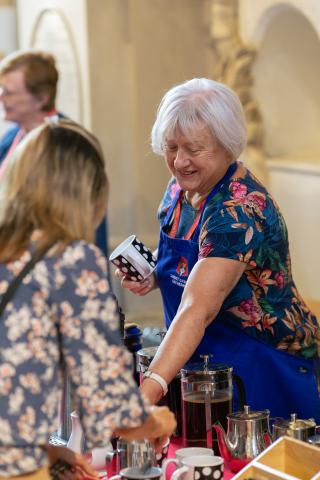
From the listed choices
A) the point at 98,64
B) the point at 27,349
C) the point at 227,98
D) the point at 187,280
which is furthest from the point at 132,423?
the point at 98,64

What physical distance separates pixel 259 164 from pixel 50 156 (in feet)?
16.2

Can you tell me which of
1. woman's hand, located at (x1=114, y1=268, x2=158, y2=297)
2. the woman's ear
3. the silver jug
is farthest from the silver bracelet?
the woman's ear

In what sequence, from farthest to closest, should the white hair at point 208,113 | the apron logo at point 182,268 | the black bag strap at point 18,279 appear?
the apron logo at point 182,268 → the white hair at point 208,113 → the black bag strap at point 18,279

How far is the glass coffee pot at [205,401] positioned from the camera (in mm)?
2678

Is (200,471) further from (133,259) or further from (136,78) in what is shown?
(136,78)

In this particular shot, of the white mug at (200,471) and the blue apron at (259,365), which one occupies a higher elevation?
the blue apron at (259,365)

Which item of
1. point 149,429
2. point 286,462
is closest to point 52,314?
point 149,429

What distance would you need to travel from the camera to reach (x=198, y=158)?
10.00ft

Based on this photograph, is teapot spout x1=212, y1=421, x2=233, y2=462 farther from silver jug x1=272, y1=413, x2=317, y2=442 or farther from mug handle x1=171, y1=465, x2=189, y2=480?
mug handle x1=171, y1=465, x2=189, y2=480

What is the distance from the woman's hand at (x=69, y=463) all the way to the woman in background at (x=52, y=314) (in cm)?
12

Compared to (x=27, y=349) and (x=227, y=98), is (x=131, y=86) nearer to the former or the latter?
(x=227, y=98)

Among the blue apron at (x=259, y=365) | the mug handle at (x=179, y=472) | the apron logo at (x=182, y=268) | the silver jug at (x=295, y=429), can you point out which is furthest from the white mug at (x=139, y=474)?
the apron logo at (x=182, y=268)

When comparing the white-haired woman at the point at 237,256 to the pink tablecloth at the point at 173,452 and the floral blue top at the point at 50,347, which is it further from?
the floral blue top at the point at 50,347

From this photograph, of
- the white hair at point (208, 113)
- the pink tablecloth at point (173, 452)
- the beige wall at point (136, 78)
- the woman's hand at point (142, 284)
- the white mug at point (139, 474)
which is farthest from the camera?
the beige wall at point (136, 78)
